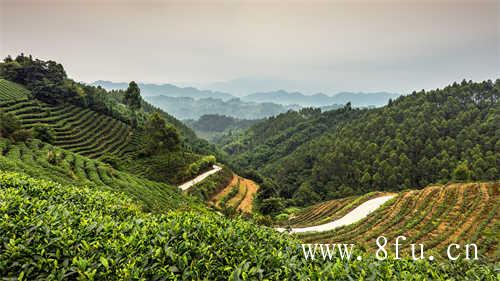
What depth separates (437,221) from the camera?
11.6 m

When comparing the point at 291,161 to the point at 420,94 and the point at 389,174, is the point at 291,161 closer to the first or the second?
the point at 389,174

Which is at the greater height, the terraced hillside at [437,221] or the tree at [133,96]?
the tree at [133,96]

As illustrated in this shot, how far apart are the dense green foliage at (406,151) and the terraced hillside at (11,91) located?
2780 centimetres

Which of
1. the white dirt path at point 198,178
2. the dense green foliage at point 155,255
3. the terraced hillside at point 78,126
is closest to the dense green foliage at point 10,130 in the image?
the terraced hillside at point 78,126

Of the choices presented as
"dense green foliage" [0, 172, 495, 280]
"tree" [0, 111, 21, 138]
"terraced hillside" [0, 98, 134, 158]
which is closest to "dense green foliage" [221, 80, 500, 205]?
"terraced hillside" [0, 98, 134, 158]

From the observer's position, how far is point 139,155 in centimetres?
2830

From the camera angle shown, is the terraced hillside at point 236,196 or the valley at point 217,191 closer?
the valley at point 217,191

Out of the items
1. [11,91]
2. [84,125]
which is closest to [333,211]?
[84,125]

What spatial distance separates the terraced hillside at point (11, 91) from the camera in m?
26.7

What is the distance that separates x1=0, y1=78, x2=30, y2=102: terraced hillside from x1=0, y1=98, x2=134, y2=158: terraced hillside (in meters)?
0.67

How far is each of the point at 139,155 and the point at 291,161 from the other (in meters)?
38.5

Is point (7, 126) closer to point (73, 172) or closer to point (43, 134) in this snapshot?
point (43, 134)

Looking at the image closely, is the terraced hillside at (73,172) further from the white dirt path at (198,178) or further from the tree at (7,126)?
the white dirt path at (198,178)

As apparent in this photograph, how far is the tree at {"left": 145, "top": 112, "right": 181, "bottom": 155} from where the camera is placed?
2230cm
